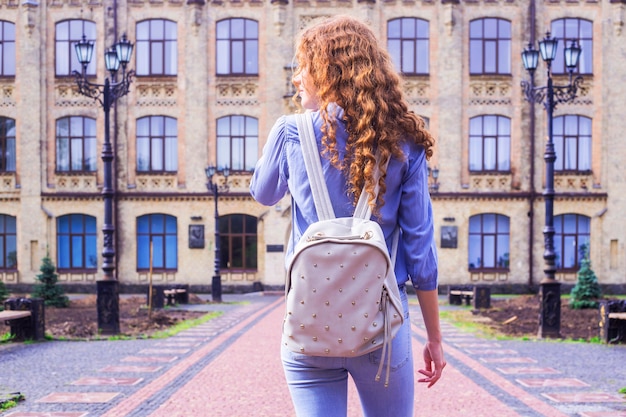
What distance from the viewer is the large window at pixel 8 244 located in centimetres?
3122

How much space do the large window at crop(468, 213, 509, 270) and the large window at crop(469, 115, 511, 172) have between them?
1932mm

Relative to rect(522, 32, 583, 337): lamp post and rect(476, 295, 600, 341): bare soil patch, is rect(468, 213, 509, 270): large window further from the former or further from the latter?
rect(522, 32, 583, 337): lamp post

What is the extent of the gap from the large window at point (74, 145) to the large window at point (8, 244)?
2.90m

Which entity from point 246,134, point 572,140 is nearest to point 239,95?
point 246,134

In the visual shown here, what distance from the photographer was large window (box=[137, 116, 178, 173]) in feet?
103

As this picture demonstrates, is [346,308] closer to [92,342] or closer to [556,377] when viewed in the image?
[556,377]

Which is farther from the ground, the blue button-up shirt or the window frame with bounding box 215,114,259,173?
the window frame with bounding box 215,114,259,173

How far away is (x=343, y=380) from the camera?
2.52 m

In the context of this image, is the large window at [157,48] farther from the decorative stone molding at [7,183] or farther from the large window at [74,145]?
the decorative stone molding at [7,183]

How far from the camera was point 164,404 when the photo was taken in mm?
7453

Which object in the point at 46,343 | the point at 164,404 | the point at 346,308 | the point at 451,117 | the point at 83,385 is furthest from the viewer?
the point at 451,117

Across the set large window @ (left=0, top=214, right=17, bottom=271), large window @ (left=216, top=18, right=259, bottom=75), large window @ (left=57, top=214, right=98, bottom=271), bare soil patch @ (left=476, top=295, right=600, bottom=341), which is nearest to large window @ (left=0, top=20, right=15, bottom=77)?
large window @ (left=0, top=214, right=17, bottom=271)

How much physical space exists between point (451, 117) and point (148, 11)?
488 inches

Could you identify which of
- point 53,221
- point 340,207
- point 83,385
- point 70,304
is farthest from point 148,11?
point 340,207
